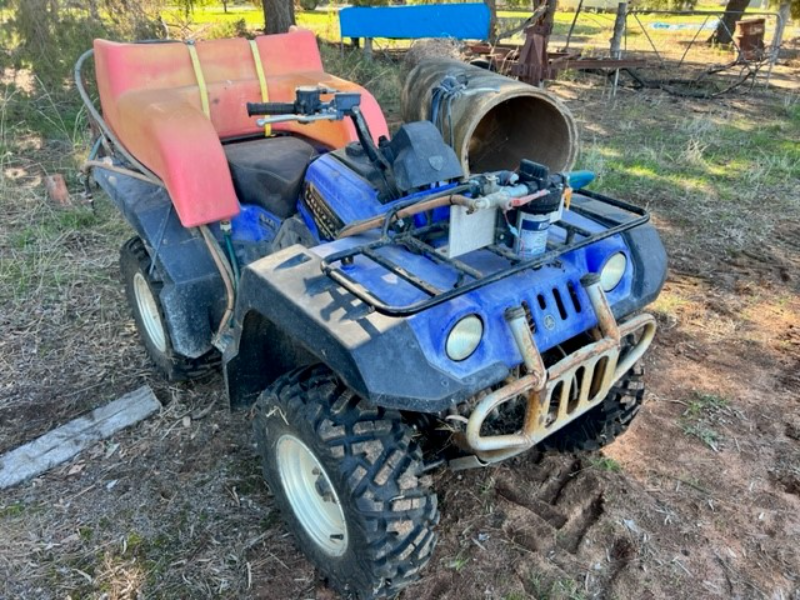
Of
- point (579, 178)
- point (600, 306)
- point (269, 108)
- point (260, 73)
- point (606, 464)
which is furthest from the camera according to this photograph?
point (260, 73)

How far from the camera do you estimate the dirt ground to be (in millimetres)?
2418

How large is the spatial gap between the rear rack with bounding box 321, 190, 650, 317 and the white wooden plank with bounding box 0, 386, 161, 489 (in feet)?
5.79

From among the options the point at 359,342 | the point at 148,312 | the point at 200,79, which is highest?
the point at 200,79

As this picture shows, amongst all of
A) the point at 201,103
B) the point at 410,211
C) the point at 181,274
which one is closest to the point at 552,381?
the point at 410,211

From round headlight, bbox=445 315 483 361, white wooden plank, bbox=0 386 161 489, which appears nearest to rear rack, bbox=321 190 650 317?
round headlight, bbox=445 315 483 361

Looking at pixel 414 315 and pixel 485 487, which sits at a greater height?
pixel 414 315

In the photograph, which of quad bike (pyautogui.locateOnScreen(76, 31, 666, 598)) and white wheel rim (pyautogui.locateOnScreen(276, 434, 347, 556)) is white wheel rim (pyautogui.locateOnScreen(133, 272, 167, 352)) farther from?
white wheel rim (pyautogui.locateOnScreen(276, 434, 347, 556))

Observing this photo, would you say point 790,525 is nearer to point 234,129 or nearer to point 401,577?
point 401,577

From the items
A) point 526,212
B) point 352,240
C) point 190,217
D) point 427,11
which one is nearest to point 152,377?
point 190,217

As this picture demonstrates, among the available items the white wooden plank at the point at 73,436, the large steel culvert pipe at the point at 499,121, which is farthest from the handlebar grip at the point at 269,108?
the white wooden plank at the point at 73,436

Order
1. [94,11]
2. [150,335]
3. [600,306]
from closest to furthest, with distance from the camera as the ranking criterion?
1. [600,306]
2. [150,335]
3. [94,11]

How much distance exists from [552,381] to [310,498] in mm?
1034

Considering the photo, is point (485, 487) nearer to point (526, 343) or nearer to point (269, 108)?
point (526, 343)

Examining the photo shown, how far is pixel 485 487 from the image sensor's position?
2756 millimetres
